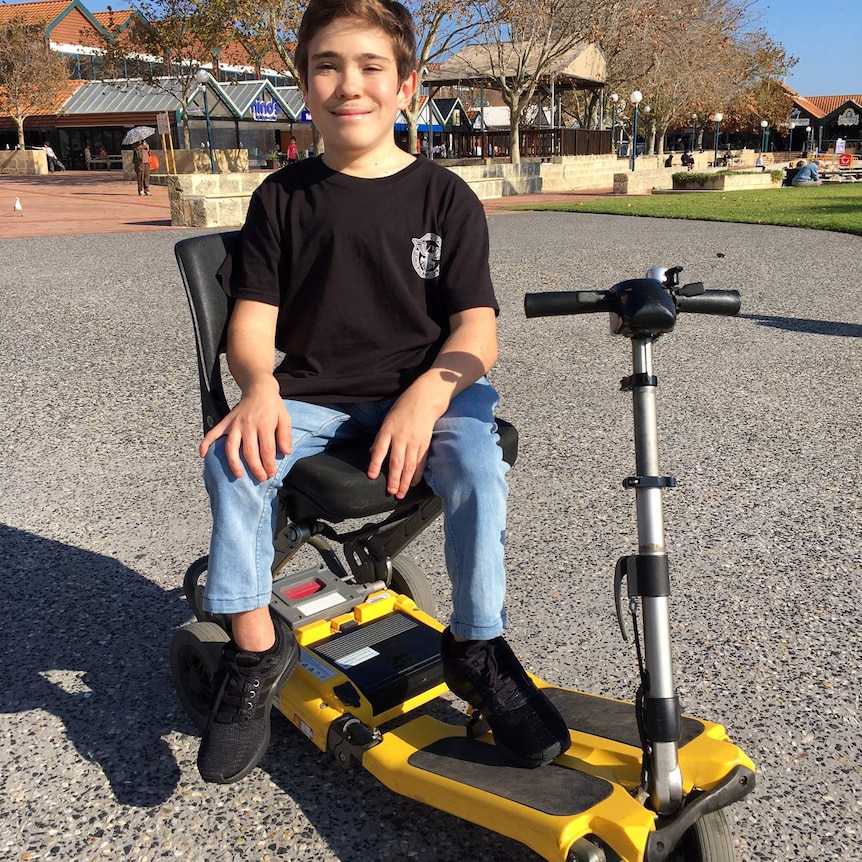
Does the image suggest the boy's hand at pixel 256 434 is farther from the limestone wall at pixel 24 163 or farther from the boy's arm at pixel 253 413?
the limestone wall at pixel 24 163

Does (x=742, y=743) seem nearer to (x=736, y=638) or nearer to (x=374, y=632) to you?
(x=736, y=638)

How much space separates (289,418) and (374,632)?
741mm

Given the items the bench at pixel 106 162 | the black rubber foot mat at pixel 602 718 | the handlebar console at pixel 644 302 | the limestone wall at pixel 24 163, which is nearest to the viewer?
the handlebar console at pixel 644 302

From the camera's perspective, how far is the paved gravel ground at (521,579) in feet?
6.81

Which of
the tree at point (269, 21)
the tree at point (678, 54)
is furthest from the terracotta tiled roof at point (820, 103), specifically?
the tree at point (269, 21)

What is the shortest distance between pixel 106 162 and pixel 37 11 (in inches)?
682

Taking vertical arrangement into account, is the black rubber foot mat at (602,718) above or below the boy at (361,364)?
below

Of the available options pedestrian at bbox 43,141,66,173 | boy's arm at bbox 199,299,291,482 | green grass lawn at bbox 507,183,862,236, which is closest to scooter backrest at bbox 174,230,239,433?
boy's arm at bbox 199,299,291,482

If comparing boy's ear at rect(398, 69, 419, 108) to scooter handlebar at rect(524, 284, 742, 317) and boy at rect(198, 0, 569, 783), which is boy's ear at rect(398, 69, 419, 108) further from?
scooter handlebar at rect(524, 284, 742, 317)

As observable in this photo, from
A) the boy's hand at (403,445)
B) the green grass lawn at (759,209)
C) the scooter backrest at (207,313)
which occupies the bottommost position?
the green grass lawn at (759,209)

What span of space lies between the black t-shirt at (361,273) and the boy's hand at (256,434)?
20 cm

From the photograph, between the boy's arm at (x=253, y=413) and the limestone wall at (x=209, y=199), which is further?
the limestone wall at (x=209, y=199)

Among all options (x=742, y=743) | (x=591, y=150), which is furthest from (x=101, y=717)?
(x=591, y=150)

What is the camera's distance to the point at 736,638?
2.79 m
